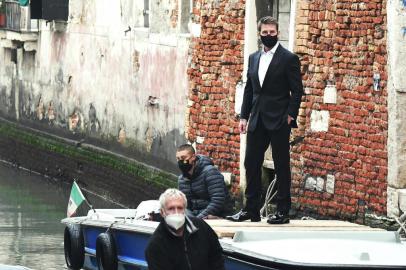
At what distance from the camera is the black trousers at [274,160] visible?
46.9 feet

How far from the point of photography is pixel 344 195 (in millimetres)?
17562

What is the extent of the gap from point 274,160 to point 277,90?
595 millimetres

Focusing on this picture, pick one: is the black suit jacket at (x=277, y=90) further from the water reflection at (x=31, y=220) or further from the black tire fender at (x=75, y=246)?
the water reflection at (x=31, y=220)

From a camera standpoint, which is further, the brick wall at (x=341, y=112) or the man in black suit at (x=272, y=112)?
the brick wall at (x=341, y=112)

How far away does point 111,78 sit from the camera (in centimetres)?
2716

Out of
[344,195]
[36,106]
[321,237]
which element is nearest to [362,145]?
[344,195]

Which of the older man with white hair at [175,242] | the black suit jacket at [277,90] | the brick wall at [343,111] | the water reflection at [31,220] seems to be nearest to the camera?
the older man with white hair at [175,242]

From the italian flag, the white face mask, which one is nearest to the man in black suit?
the italian flag

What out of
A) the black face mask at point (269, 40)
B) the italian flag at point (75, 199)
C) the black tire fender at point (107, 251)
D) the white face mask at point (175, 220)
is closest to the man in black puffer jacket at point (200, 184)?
the black tire fender at point (107, 251)

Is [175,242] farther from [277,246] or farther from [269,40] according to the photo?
[269,40]

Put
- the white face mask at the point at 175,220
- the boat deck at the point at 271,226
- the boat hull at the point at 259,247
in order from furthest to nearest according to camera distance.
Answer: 1. the boat deck at the point at 271,226
2. the boat hull at the point at 259,247
3. the white face mask at the point at 175,220

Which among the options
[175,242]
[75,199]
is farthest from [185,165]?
[175,242]

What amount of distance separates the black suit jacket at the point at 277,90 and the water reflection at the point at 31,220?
441 centimetres

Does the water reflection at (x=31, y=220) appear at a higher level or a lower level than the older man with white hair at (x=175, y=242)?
lower
